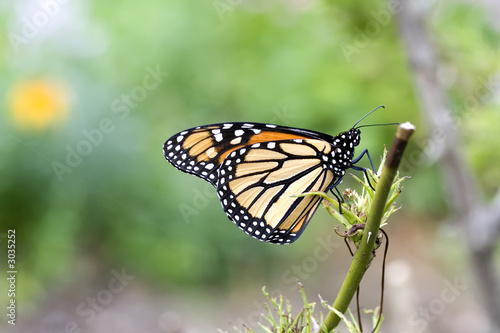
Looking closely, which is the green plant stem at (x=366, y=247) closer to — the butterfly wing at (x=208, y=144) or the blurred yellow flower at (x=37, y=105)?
the butterfly wing at (x=208, y=144)

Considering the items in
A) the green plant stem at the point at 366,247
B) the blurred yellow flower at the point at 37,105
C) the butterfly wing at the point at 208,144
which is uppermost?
the blurred yellow flower at the point at 37,105

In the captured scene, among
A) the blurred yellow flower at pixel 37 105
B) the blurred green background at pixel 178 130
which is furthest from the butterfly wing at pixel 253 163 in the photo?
the blurred yellow flower at pixel 37 105

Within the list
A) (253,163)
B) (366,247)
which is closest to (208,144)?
(253,163)

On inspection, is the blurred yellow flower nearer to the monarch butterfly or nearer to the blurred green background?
the blurred green background

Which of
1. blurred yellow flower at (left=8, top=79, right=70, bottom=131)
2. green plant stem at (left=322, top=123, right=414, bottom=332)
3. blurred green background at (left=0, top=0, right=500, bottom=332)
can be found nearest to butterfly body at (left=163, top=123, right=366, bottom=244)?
green plant stem at (left=322, top=123, right=414, bottom=332)

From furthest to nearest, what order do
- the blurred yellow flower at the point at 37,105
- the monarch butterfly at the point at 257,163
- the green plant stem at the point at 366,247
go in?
the blurred yellow flower at the point at 37,105 < the monarch butterfly at the point at 257,163 < the green plant stem at the point at 366,247

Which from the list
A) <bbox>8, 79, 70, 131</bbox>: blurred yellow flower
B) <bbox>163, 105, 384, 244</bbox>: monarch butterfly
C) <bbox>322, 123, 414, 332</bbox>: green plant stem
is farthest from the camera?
<bbox>8, 79, 70, 131</bbox>: blurred yellow flower

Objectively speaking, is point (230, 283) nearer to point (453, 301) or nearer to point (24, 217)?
point (24, 217)

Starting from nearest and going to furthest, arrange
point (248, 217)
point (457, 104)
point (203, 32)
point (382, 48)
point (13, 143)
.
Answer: point (248, 217) → point (13, 143) → point (457, 104) → point (382, 48) → point (203, 32)

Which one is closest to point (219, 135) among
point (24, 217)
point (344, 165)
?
point (344, 165)
